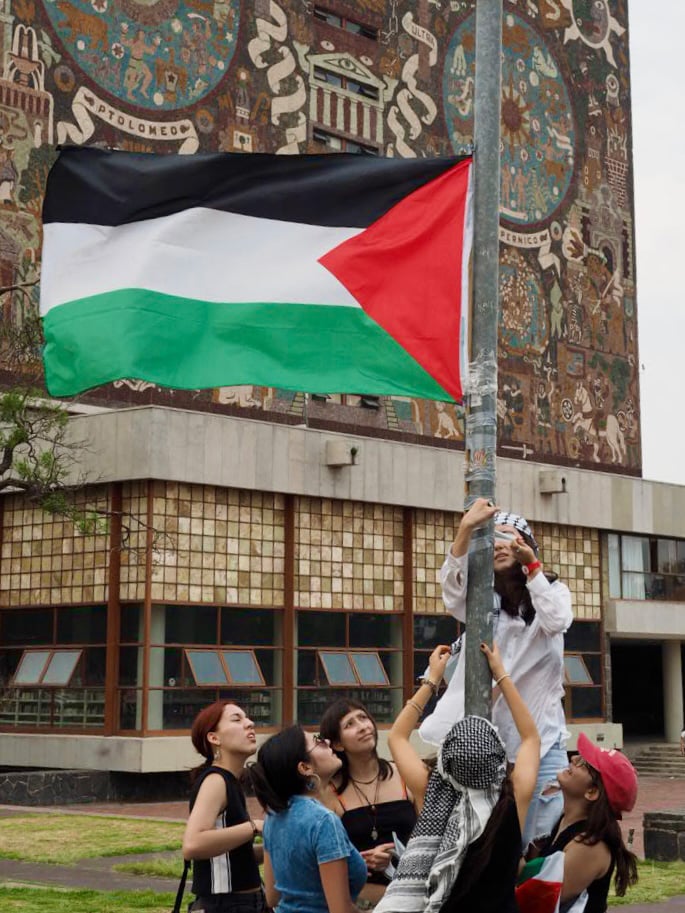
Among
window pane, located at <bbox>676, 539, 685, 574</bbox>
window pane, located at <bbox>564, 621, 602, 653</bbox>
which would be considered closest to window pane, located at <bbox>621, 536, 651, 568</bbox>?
window pane, located at <bbox>676, 539, 685, 574</bbox>

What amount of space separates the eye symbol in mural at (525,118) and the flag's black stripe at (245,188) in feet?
114

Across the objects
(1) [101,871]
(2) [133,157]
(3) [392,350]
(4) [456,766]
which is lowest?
(1) [101,871]

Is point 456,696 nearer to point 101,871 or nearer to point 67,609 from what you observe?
point 101,871

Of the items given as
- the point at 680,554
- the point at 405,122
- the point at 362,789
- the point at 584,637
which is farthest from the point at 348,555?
the point at 362,789

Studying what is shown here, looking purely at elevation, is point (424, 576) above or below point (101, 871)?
above

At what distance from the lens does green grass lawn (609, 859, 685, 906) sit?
14.1 m

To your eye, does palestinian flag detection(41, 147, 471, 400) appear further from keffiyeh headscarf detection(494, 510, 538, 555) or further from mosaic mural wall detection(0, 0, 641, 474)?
mosaic mural wall detection(0, 0, 641, 474)

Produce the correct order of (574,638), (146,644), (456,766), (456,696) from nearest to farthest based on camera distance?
(456,766) → (456,696) → (146,644) → (574,638)

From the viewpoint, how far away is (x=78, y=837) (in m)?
19.5

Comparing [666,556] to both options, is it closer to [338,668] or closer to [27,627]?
[338,668]

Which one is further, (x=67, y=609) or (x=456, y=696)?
(x=67, y=609)

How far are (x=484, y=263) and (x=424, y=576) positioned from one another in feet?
88.1

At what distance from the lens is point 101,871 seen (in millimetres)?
16188

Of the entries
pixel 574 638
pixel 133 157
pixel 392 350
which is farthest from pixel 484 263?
pixel 574 638
